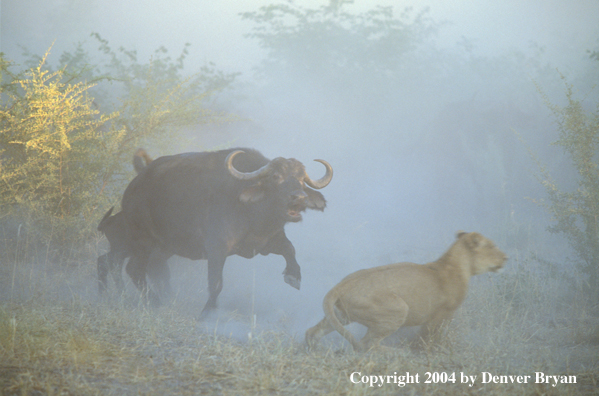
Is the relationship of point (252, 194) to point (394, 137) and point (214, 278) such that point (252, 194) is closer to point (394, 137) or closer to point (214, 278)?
point (214, 278)

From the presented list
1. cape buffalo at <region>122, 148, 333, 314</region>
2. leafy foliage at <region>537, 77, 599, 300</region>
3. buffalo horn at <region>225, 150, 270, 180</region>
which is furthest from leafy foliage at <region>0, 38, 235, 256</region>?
leafy foliage at <region>537, 77, 599, 300</region>

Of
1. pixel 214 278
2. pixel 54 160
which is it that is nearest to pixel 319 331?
pixel 214 278

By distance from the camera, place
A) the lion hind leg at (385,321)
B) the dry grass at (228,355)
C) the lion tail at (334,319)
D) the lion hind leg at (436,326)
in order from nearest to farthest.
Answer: the dry grass at (228,355) < the lion tail at (334,319) < the lion hind leg at (385,321) < the lion hind leg at (436,326)

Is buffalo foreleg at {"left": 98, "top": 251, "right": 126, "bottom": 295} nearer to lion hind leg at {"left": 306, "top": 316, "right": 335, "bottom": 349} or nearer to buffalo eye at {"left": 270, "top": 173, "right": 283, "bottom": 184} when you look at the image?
buffalo eye at {"left": 270, "top": 173, "right": 283, "bottom": 184}

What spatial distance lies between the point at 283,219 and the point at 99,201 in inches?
155

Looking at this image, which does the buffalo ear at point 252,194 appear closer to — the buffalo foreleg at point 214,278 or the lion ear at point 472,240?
the buffalo foreleg at point 214,278

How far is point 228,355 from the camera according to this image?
389 centimetres

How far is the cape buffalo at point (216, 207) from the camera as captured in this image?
5.81m

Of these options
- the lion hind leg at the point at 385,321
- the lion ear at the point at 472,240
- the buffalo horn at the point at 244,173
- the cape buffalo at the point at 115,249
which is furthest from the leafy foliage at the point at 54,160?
the lion ear at the point at 472,240

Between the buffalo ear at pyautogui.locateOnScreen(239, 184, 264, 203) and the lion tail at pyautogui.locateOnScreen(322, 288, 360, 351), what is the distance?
1.78m

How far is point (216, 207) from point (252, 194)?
533 millimetres

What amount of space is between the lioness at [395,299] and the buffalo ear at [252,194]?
1.68 m

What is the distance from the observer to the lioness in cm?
442

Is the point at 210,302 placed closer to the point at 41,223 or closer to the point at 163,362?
the point at 163,362
